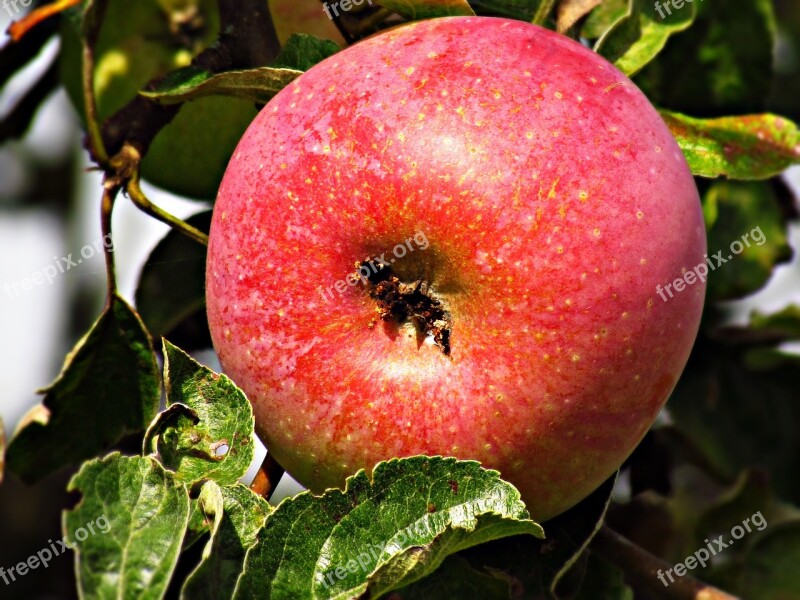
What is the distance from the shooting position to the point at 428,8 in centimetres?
110

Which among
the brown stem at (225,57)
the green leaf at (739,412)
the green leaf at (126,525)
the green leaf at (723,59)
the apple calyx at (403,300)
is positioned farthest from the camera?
the green leaf at (739,412)

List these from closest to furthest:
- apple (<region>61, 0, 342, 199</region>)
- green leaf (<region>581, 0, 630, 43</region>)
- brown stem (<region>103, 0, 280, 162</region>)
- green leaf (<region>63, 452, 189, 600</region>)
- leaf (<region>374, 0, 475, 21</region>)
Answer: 1. green leaf (<region>63, 452, 189, 600</region>)
2. leaf (<region>374, 0, 475, 21</region>)
3. brown stem (<region>103, 0, 280, 162</region>)
4. green leaf (<region>581, 0, 630, 43</region>)
5. apple (<region>61, 0, 342, 199</region>)

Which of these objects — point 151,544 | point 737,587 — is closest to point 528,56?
point 151,544

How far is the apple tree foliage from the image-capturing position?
2.99ft

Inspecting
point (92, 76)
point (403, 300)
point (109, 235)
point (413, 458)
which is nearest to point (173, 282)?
point (109, 235)

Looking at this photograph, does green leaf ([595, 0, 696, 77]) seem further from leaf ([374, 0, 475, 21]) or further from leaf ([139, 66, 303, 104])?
leaf ([139, 66, 303, 104])

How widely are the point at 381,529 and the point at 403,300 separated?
23 cm

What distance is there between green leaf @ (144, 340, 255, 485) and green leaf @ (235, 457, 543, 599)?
0.09m

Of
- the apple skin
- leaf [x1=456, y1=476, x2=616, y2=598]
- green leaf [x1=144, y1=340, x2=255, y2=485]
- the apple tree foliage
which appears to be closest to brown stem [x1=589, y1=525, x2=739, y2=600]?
the apple tree foliage

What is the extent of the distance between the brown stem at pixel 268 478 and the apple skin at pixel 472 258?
0.11 metres

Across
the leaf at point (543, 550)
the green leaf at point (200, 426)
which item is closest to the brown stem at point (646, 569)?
the leaf at point (543, 550)

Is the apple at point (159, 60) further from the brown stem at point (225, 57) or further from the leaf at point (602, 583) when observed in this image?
the leaf at point (602, 583)

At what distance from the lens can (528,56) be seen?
98 centimetres

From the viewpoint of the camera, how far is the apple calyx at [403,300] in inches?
38.9
